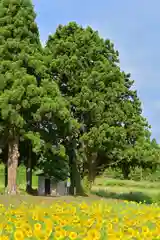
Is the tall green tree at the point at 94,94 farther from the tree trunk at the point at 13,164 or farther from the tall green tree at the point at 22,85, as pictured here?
the tree trunk at the point at 13,164

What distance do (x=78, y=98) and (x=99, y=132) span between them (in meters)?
3.20

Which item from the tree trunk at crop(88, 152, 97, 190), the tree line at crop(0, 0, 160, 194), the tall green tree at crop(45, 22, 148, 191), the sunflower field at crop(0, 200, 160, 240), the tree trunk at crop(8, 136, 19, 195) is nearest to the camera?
the sunflower field at crop(0, 200, 160, 240)

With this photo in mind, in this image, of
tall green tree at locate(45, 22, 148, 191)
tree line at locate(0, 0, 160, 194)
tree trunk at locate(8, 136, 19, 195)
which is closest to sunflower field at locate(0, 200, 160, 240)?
tree line at locate(0, 0, 160, 194)

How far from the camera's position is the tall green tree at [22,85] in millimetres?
27219

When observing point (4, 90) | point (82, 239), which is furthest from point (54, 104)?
point (82, 239)

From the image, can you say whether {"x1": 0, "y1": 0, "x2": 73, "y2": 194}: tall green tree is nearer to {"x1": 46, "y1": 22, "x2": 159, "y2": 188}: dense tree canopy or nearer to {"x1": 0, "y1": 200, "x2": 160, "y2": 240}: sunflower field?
{"x1": 46, "y1": 22, "x2": 159, "y2": 188}: dense tree canopy

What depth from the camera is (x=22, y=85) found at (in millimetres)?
27453

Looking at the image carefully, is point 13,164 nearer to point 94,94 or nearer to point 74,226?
point 94,94

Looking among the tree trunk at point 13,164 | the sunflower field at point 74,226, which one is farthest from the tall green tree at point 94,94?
the sunflower field at point 74,226

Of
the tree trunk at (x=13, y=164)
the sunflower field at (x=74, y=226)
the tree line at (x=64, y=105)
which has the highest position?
the tree line at (x=64, y=105)

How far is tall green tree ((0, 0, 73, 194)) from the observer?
27.2 meters

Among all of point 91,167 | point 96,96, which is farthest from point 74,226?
point 91,167

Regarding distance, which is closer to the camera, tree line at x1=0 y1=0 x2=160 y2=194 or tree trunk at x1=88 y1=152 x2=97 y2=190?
tree line at x1=0 y1=0 x2=160 y2=194

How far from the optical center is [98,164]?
124 feet
